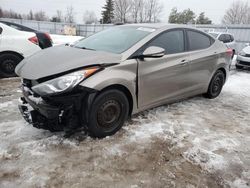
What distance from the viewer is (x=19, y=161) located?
2.91 metres

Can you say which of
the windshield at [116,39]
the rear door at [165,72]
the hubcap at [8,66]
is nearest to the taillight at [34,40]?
the hubcap at [8,66]

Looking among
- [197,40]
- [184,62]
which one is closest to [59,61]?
[184,62]

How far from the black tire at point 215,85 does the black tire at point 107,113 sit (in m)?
2.58

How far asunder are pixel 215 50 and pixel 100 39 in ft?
8.16

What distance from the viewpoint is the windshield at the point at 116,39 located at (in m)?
3.83

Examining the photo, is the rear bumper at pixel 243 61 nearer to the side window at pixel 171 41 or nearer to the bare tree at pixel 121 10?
the side window at pixel 171 41

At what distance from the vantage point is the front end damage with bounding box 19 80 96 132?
2991 millimetres

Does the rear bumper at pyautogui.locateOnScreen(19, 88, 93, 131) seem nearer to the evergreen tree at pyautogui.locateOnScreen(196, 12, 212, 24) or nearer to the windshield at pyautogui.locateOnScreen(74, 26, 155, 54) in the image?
the windshield at pyautogui.locateOnScreen(74, 26, 155, 54)

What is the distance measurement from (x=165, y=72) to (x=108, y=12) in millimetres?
52973

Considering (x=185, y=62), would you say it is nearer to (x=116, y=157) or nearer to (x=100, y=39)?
(x=100, y=39)

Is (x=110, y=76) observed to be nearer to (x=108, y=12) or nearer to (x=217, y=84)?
(x=217, y=84)

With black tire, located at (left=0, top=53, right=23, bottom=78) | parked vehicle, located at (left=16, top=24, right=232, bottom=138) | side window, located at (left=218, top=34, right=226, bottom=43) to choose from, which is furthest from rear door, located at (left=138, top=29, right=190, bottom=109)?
side window, located at (left=218, top=34, right=226, bottom=43)

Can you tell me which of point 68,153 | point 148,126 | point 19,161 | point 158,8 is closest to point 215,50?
point 148,126

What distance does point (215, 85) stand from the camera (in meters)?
5.60
